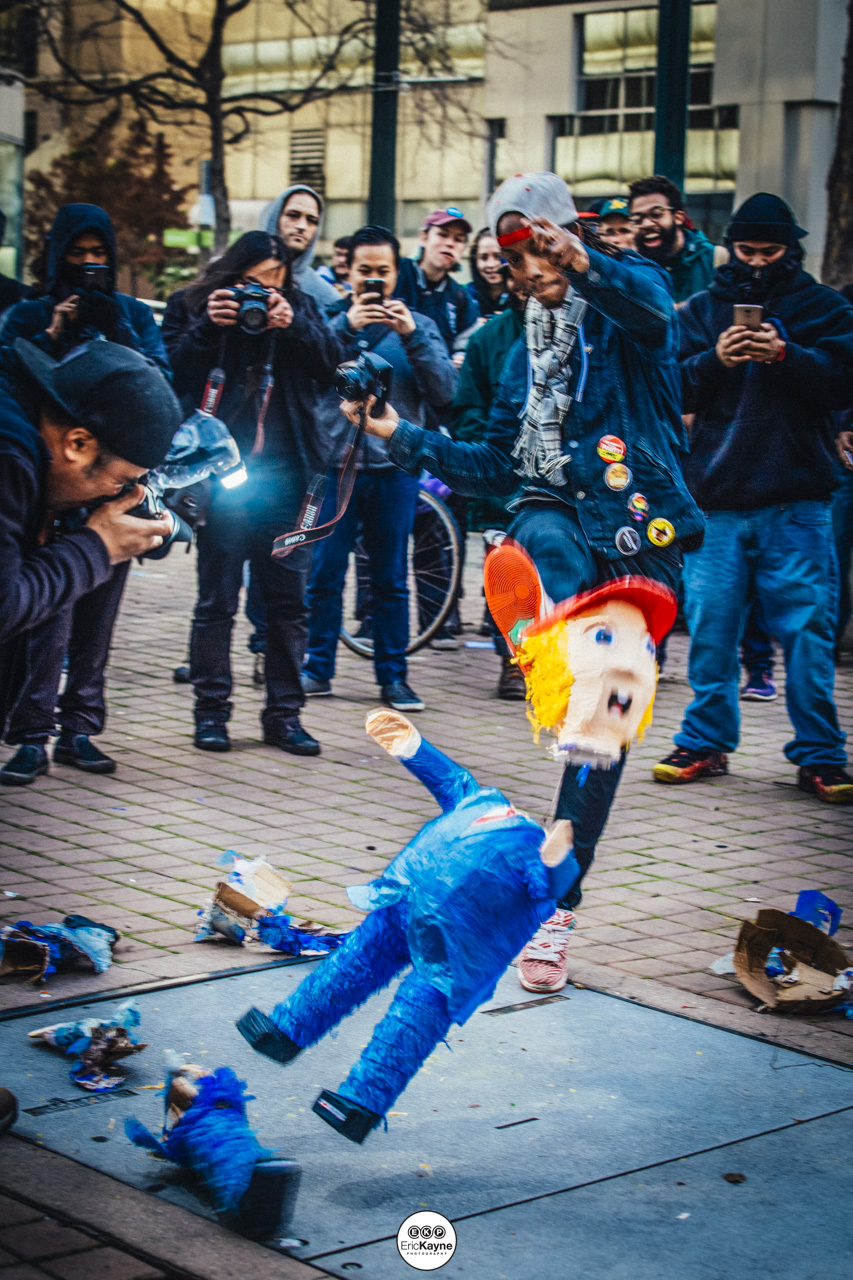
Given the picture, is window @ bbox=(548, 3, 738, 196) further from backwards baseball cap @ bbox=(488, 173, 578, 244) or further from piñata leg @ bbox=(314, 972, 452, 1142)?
piñata leg @ bbox=(314, 972, 452, 1142)

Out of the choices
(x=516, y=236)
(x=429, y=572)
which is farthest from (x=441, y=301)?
(x=516, y=236)

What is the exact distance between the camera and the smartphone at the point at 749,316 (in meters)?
5.68

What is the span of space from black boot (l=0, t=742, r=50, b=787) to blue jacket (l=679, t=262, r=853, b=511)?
2.83 metres

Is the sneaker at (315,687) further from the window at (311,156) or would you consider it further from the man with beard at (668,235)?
the window at (311,156)

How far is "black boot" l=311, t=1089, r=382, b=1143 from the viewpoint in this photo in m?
2.96

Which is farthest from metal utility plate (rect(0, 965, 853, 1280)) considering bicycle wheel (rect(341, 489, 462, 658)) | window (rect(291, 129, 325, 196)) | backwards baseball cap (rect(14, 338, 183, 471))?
window (rect(291, 129, 325, 196))

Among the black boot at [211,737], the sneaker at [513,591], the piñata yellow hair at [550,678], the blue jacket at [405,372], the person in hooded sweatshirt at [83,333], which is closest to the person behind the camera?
the piñata yellow hair at [550,678]

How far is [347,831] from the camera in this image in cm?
546

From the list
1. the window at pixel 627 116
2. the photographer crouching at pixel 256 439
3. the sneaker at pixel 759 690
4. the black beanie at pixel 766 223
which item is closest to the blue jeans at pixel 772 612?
the black beanie at pixel 766 223

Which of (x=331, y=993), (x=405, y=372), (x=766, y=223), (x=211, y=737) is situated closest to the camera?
(x=331, y=993)

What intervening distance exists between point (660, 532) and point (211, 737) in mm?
3023

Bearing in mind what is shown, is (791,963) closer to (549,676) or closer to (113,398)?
(549,676)

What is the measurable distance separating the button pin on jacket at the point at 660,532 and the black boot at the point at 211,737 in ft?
9.82

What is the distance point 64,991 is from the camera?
12.7ft
